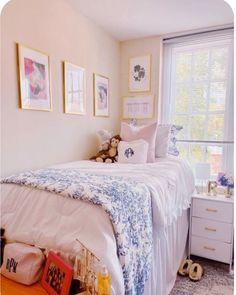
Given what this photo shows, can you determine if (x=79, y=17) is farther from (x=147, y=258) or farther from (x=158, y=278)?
(x=158, y=278)

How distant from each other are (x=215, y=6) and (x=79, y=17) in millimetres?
1345

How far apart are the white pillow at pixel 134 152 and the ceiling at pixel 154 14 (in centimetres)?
130

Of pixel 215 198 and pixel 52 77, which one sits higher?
pixel 52 77

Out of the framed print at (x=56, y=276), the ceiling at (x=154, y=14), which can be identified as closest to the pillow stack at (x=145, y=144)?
the ceiling at (x=154, y=14)

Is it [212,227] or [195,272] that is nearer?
[195,272]

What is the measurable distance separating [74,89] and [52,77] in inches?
11.8

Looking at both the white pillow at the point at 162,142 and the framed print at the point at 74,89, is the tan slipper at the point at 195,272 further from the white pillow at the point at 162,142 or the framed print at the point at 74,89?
the framed print at the point at 74,89

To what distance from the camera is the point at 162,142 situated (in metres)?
2.42

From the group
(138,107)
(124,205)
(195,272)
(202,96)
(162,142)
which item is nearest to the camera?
(124,205)

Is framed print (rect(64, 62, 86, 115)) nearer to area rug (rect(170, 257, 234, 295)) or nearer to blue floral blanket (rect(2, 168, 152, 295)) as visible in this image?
blue floral blanket (rect(2, 168, 152, 295))

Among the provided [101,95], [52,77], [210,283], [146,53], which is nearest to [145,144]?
[101,95]

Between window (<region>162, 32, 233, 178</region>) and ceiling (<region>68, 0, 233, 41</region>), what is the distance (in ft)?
0.78

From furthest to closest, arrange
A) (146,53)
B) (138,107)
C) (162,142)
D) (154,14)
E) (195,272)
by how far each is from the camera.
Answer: (138,107) → (146,53) → (162,142) → (154,14) → (195,272)

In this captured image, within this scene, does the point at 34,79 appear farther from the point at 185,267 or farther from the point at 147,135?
the point at 185,267
